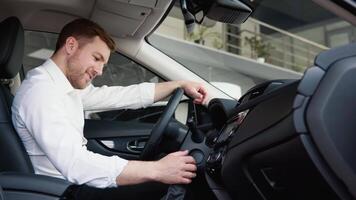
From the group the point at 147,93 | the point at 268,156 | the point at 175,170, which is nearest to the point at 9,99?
the point at 147,93

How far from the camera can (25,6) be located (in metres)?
2.50

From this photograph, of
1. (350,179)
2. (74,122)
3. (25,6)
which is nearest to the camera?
(350,179)

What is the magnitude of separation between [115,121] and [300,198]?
1.77 m

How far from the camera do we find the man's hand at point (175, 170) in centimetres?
155

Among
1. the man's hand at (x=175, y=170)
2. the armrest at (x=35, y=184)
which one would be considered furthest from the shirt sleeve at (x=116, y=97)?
the man's hand at (x=175, y=170)

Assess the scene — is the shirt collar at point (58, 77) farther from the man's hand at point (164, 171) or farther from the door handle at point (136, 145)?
the door handle at point (136, 145)

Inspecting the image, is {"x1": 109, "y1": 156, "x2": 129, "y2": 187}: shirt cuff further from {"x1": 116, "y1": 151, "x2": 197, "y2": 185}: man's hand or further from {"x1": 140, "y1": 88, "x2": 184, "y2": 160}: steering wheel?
{"x1": 140, "y1": 88, "x2": 184, "y2": 160}: steering wheel

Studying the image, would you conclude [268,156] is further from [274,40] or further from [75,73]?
[274,40]

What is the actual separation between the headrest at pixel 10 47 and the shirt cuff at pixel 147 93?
2.16ft

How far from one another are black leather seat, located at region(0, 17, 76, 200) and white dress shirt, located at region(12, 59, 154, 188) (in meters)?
0.04

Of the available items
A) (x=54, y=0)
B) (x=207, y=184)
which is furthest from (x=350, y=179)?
(x=54, y=0)

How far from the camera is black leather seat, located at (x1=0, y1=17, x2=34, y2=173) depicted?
1897 millimetres

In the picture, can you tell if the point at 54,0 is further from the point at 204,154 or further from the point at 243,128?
the point at 243,128

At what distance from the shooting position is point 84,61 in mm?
2072
